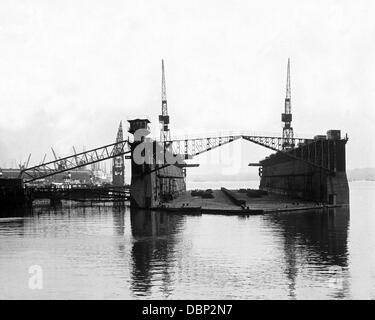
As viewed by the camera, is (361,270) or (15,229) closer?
(361,270)

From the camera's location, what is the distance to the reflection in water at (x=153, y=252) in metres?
35.2

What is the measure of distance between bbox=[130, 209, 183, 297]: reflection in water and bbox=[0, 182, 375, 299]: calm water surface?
74mm

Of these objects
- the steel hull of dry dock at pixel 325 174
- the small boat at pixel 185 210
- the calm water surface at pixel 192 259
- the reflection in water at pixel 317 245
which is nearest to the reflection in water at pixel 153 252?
the calm water surface at pixel 192 259

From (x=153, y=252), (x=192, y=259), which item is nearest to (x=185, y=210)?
(x=153, y=252)

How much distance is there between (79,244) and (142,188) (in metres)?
46.6

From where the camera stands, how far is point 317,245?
2084 inches

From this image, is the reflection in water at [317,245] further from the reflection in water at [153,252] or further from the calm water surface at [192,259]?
the reflection in water at [153,252]

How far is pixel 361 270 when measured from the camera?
131 feet

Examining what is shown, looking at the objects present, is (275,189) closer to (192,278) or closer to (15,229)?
(15,229)

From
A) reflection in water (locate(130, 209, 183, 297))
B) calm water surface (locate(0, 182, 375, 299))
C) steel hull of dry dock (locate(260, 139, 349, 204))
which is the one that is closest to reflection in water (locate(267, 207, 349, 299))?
calm water surface (locate(0, 182, 375, 299))

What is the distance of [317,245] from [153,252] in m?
17.2

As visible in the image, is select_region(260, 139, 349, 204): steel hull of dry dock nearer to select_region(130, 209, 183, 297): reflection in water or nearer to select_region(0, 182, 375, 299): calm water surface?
select_region(0, 182, 375, 299): calm water surface

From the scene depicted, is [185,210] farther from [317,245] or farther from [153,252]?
[153,252]
